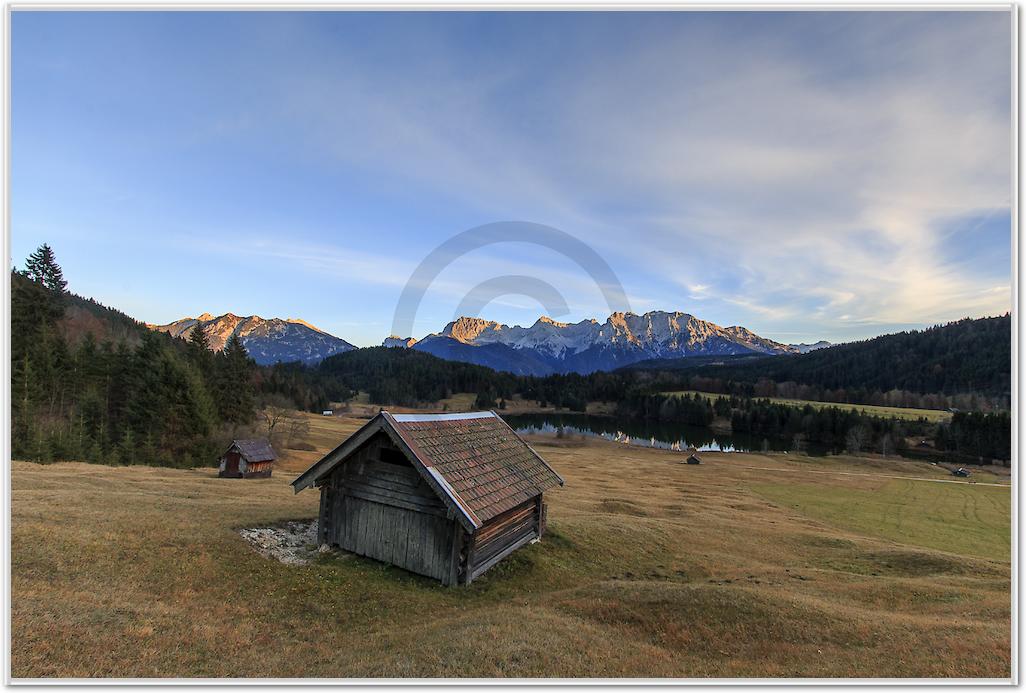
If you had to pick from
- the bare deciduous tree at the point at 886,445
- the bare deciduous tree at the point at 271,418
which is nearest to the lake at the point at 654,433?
the bare deciduous tree at the point at 886,445

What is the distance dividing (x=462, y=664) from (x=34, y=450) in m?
58.9

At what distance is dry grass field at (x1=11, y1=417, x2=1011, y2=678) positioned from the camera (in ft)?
32.9

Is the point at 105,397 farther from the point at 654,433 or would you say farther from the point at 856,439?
the point at 856,439

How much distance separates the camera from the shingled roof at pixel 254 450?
4878 centimetres

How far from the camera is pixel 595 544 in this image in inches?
894

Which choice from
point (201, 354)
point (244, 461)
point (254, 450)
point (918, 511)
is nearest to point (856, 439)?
point (918, 511)

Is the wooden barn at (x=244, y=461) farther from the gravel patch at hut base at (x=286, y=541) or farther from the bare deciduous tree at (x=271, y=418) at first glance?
the gravel patch at hut base at (x=286, y=541)

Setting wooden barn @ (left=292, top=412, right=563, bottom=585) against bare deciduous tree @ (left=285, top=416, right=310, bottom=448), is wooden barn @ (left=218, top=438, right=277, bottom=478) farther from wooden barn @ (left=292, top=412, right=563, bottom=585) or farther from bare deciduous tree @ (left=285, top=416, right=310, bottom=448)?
wooden barn @ (left=292, top=412, right=563, bottom=585)

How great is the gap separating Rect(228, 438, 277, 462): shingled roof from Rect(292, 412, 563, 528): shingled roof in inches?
1397

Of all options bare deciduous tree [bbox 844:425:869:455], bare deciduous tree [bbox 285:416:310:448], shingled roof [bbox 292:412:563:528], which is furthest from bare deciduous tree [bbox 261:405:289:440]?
Answer: bare deciduous tree [bbox 844:425:869:455]

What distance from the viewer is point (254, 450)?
5022cm

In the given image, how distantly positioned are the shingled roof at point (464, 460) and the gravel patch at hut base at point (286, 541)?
7.26ft

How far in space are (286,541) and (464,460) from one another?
840 centimetres

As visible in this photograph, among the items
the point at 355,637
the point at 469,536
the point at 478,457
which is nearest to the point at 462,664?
the point at 355,637
